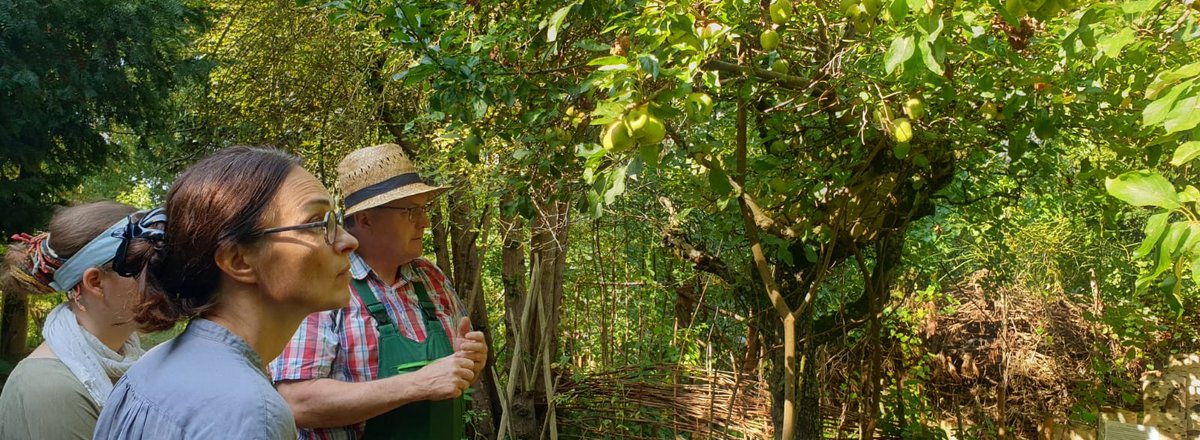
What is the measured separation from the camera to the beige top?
1.63 meters

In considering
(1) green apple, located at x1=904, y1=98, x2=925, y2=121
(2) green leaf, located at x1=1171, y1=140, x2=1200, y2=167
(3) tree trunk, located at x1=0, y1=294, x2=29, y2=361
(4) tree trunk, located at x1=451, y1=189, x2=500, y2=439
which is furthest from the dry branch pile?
(3) tree trunk, located at x1=0, y1=294, x2=29, y2=361

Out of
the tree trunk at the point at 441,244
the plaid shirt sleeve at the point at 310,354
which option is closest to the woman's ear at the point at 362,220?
the plaid shirt sleeve at the point at 310,354

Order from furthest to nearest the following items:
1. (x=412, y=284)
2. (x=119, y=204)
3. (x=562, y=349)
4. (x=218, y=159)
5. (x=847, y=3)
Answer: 1. (x=562, y=349)
2. (x=412, y=284)
3. (x=119, y=204)
4. (x=847, y=3)
5. (x=218, y=159)

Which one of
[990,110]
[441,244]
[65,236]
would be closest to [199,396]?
[65,236]

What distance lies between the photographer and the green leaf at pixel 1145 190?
1194 millimetres

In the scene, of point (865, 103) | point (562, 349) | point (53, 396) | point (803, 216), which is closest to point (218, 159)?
point (53, 396)

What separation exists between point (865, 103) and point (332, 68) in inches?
125

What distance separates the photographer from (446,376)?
1.93m

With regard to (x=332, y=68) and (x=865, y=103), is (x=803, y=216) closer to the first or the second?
(x=865, y=103)

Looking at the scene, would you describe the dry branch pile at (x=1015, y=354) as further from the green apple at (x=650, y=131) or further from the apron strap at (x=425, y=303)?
the green apple at (x=650, y=131)

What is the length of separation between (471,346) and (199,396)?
3.29ft

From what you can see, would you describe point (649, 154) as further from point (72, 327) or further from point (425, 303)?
point (72, 327)

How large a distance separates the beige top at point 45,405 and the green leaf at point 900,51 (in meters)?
1.55

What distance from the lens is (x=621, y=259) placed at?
231 inches
